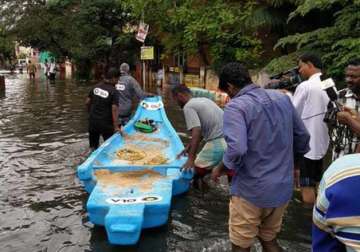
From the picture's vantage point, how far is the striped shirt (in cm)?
145

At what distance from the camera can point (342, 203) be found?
145cm

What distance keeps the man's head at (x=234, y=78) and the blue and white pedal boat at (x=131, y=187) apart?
1.78 m

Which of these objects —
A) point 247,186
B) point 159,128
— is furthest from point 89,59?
point 247,186

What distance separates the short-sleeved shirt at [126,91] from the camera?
Result: 9281 mm

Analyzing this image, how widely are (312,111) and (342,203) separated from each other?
3805 millimetres

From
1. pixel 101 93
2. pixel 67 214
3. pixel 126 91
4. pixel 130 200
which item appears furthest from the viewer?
pixel 126 91

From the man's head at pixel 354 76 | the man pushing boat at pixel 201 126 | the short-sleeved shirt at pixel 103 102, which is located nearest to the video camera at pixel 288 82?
the man pushing boat at pixel 201 126

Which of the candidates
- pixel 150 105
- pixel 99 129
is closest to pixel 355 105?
pixel 99 129

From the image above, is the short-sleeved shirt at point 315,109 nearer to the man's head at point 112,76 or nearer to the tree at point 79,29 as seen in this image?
the man's head at point 112,76

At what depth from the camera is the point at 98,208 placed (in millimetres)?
4891

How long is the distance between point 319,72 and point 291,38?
27.8 feet

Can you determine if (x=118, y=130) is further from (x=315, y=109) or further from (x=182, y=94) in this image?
(x=315, y=109)

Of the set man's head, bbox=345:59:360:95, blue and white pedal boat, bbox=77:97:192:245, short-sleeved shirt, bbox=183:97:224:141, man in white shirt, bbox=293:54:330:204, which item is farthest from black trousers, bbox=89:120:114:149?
man's head, bbox=345:59:360:95

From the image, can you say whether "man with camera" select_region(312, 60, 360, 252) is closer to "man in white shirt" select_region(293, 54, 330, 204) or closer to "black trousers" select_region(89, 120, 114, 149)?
"man in white shirt" select_region(293, 54, 330, 204)
